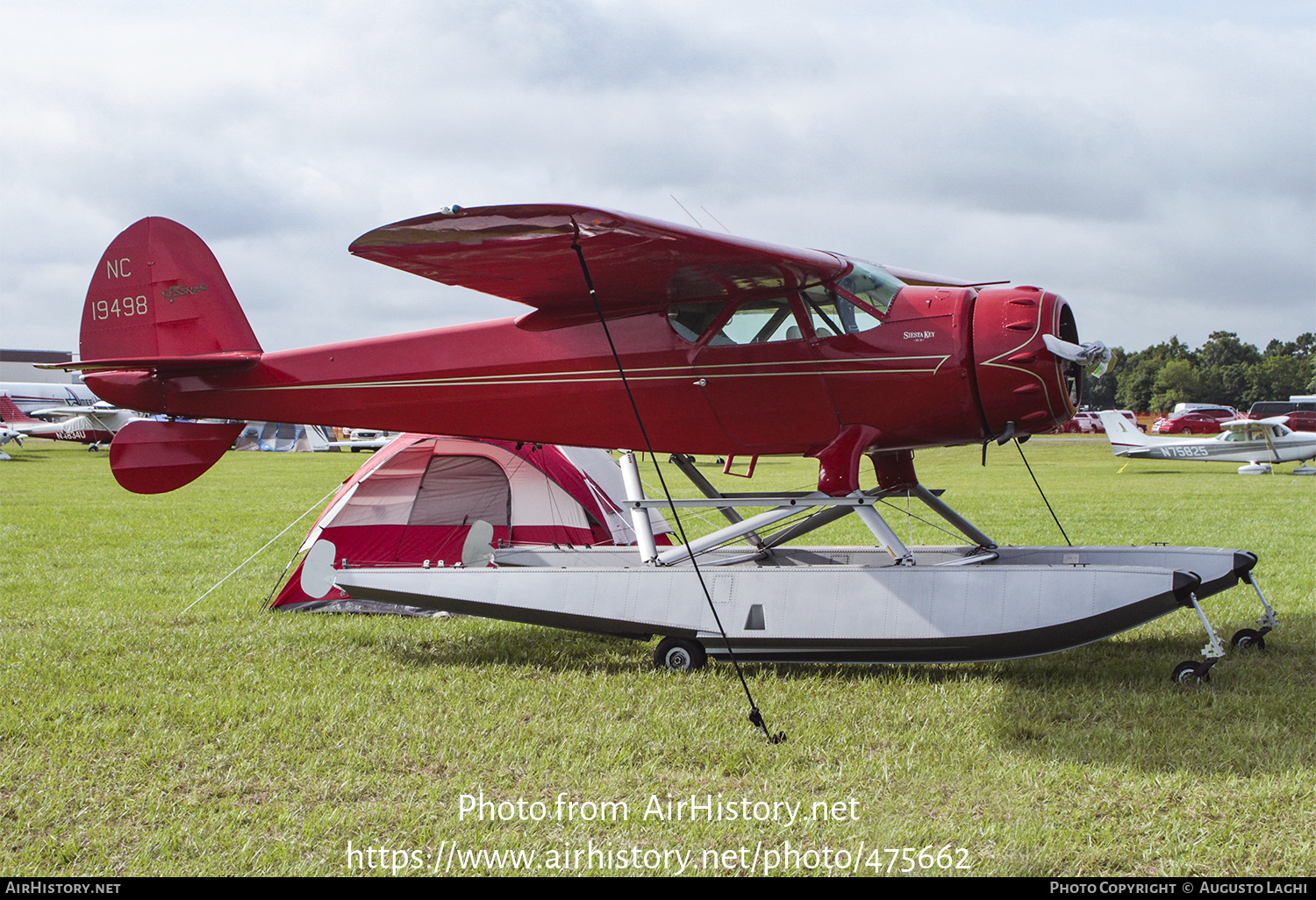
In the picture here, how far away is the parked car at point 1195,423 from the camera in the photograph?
5994 centimetres

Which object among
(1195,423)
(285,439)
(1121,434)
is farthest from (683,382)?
(1195,423)

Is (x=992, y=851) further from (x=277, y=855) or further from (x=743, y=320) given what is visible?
(x=743, y=320)

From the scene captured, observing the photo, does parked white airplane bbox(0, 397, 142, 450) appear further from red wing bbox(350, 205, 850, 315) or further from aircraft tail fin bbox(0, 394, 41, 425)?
red wing bbox(350, 205, 850, 315)

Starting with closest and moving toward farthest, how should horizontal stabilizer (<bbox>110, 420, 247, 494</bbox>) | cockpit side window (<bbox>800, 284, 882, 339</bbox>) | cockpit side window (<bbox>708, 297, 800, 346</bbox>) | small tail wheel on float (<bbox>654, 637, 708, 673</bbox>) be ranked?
small tail wheel on float (<bbox>654, 637, 708, 673</bbox>)
cockpit side window (<bbox>800, 284, 882, 339</bbox>)
cockpit side window (<bbox>708, 297, 800, 346</bbox>)
horizontal stabilizer (<bbox>110, 420, 247, 494</bbox>)

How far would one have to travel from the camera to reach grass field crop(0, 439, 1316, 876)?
11.6ft

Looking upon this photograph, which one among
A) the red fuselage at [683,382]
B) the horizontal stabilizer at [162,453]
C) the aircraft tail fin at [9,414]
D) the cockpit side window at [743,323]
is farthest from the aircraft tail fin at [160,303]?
the aircraft tail fin at [9,414]

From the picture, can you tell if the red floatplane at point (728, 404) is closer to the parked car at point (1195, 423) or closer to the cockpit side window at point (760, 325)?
the cockpit side window at point (760, 325)

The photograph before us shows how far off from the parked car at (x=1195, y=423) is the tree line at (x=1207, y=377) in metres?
35.4

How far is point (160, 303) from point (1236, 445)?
33124 mm

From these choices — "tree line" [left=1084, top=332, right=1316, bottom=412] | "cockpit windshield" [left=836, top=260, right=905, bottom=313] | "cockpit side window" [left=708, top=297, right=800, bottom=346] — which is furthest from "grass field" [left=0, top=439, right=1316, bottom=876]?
"tree line" [left=1084, top=332, right=1316, bottom=412]

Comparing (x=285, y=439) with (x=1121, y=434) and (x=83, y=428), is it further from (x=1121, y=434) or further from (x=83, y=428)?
(x=1121, y=434)

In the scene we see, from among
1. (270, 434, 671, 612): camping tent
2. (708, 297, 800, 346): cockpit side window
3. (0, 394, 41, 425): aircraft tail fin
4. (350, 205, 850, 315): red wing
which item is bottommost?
(0, 394, 41, 425): aircraft tail fin

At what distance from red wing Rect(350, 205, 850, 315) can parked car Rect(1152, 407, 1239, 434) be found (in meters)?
61.5

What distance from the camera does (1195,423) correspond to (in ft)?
201
